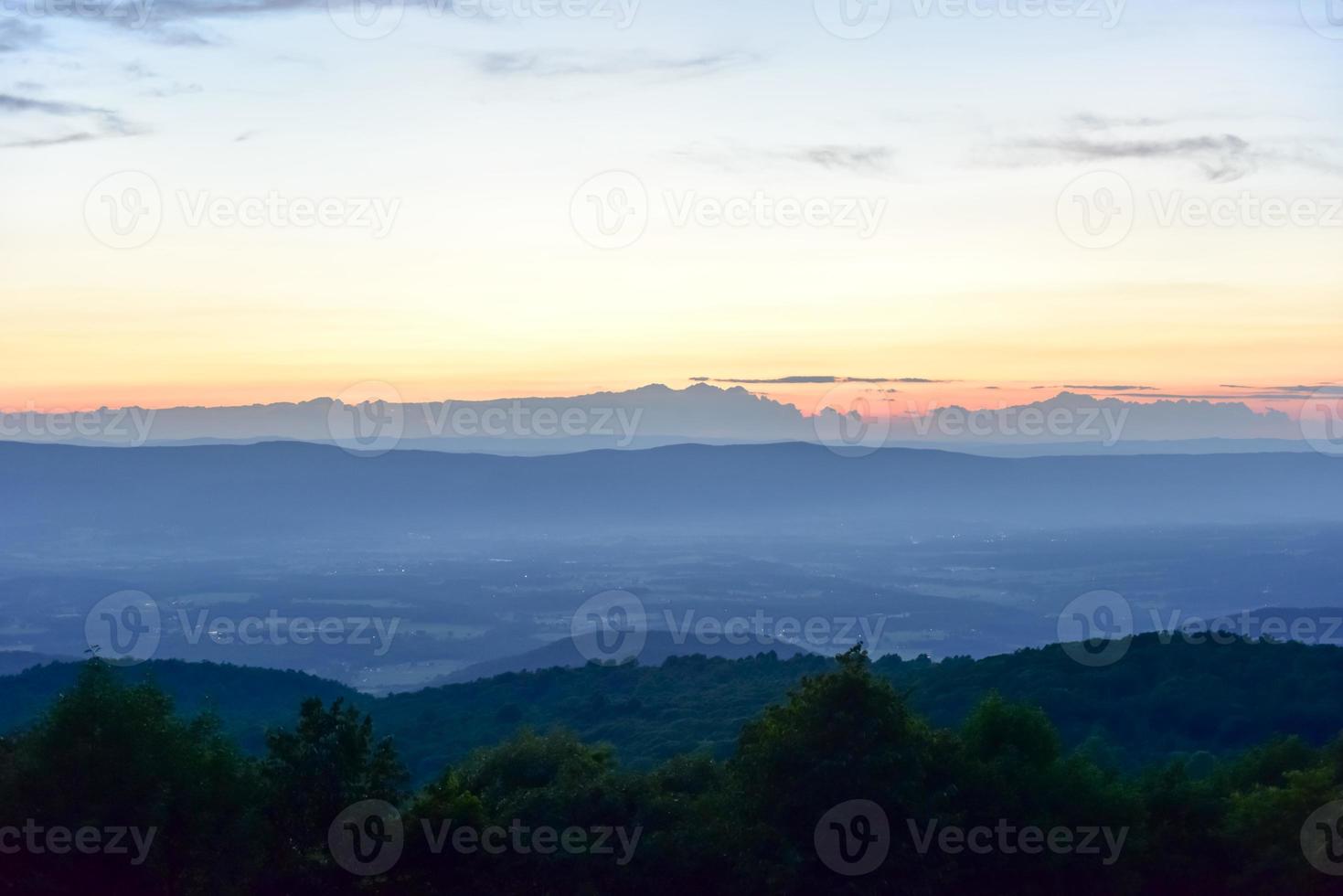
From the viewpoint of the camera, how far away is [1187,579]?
157500mm

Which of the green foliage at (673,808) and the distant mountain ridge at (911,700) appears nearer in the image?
the green foliage at (673,808)

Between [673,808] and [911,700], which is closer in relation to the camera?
[673,808]

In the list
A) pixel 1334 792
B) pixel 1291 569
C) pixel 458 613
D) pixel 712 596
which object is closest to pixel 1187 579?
pixel 1291 569

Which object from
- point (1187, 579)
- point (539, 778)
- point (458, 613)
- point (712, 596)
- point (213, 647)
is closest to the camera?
point (539, 778)

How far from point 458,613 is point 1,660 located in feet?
160

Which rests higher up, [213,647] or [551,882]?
[551,882]

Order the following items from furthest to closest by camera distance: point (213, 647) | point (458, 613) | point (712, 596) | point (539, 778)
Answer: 1. point (712, 596)
2. point (458, 613)
3. point (213, 647)
4. point (539, 778)

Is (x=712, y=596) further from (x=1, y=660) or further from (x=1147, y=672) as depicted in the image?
(x=1147, y=672)

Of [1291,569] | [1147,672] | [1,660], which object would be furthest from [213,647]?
[1291,569]

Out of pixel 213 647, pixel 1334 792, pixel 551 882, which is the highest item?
pixel 1334 792

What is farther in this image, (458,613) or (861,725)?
(458,613)

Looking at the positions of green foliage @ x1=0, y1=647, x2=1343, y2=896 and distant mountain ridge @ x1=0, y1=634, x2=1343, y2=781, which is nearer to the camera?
green foliage @ x1=0, y1=647, x2=1343, y2=896

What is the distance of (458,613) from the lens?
13588cm

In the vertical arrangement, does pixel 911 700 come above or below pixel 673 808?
below
